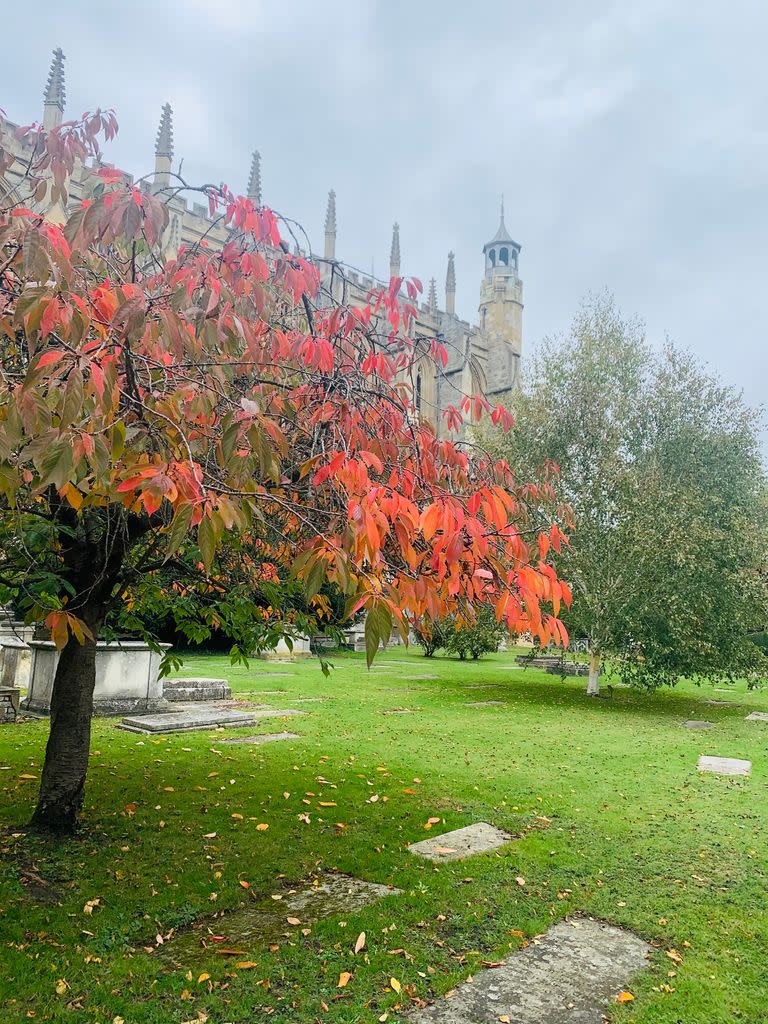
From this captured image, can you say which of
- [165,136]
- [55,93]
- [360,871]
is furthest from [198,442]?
[165,136]

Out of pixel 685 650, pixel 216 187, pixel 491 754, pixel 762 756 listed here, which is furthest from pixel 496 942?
pixel 685 650

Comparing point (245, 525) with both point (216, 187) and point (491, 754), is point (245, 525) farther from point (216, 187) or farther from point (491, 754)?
point (491, 754)

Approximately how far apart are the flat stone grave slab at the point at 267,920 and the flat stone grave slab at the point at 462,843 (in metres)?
0.75

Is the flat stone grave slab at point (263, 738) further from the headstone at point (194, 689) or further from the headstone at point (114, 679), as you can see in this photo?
the headstone at point (194, 689)

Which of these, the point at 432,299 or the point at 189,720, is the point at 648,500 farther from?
the point at 432,299

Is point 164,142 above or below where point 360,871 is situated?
above

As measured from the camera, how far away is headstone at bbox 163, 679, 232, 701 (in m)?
12.2

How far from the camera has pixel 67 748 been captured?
539 cm

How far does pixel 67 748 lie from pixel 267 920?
2152 mm

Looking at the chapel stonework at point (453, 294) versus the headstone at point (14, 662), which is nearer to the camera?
the headstone at point (14, 662)

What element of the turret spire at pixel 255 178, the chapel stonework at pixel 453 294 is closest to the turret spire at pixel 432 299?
the chapel stonework at pixel 453 294

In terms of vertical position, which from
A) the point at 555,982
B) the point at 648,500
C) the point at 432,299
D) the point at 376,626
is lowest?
the point at 555,982

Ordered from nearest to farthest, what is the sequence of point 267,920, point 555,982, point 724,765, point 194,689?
point 555,982, point 267,920, point 724,765, point 194,689

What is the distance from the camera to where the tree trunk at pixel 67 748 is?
5.36 metres
